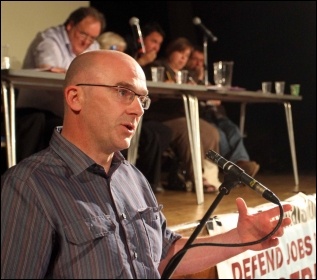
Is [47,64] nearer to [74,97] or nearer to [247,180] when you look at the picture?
[74,97]

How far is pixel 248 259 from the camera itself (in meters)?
2.09

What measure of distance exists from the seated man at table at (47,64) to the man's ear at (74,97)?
1.49 meters

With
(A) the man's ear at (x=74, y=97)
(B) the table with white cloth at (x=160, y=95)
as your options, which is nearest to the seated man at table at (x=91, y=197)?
(A) the man's ear at (x=74, y=97)

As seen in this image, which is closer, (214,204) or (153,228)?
(214,204)

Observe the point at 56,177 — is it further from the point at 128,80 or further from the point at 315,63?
the point at 315,63

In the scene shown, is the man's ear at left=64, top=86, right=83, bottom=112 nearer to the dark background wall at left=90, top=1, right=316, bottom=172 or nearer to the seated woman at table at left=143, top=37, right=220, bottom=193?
the seated woman at table at left=143, top=37, right=220, bottom=193

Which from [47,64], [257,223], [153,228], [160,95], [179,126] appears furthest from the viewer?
[179,126]

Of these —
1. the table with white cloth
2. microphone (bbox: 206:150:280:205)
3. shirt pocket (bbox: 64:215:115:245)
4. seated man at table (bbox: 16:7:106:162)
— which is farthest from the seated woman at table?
microphone (bbox: 206:150:280:205)

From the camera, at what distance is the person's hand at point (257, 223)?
0.74m

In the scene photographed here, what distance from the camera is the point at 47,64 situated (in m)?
2.49

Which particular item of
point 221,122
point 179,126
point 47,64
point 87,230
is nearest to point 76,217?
point 87,230

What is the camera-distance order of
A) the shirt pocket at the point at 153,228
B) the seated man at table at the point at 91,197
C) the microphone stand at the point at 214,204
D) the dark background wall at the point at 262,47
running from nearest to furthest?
the microphone stand at the point at 214,204
the seated man at table at the point at 91,197
the shirt pocket at the point at 153,228
the dark background wall at the point at 262,47

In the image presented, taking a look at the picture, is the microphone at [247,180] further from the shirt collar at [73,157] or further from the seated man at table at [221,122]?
the seated man at table at [221,122]

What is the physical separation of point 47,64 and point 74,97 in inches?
75.5
